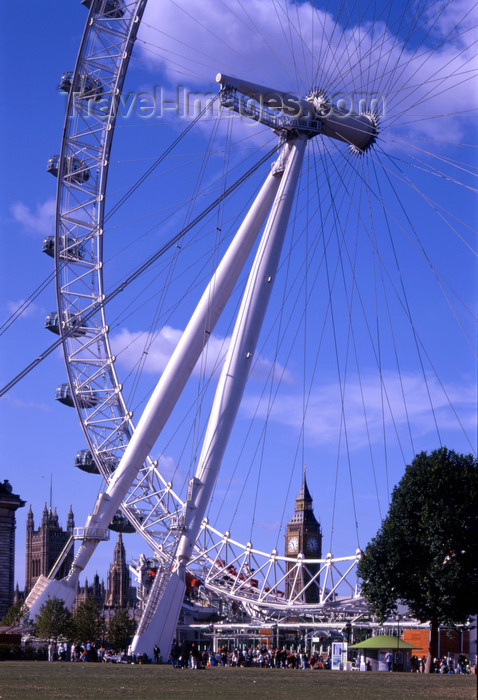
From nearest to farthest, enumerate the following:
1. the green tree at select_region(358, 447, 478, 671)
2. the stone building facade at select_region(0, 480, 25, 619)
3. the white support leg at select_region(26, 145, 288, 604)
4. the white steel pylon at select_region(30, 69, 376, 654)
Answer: the white steel pylon at select_region(30, 69, 376, 654) → the white support leg at select_region(26, 145, 288, 604) → the green tree at select_region(358, 447, 478, 671) → the stone building facade at select_region(0, 480, 25, 619)

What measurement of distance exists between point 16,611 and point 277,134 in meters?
56.4

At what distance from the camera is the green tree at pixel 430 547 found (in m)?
59.6

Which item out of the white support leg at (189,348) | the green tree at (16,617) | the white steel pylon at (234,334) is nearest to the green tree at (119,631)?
the green tree at (16,617)

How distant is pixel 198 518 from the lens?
54.9 metres

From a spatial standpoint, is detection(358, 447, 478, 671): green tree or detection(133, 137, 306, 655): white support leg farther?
detection(358, 447, 478, 671): green tree

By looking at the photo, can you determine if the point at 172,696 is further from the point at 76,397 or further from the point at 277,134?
the point at 76,397

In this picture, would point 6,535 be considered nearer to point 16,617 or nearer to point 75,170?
point 16,617

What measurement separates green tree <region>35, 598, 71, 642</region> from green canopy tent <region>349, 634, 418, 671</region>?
20680mm

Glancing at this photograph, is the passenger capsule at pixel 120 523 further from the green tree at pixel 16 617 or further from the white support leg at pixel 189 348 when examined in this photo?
the white support leg at pixel 189 348

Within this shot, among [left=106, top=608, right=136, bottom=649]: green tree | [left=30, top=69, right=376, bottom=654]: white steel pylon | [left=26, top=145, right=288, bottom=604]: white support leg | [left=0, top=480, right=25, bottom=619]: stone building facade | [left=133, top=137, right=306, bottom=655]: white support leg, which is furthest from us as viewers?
[left=106, top=608, right=136, bottom=649]: green tree

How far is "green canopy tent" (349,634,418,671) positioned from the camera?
64188 mm

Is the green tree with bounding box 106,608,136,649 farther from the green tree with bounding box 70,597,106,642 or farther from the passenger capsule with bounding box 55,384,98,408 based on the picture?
the passenger capsule with bounding box 55,384,98,408

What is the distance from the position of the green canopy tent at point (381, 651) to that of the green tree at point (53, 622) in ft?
67.8

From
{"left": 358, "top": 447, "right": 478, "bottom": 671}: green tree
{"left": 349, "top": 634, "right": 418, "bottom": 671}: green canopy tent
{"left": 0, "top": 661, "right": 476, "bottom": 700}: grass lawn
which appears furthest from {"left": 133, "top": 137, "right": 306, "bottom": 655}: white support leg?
{"left": 349, "top": 634, "right": 418, "bottom": 671}: green canopy tent
